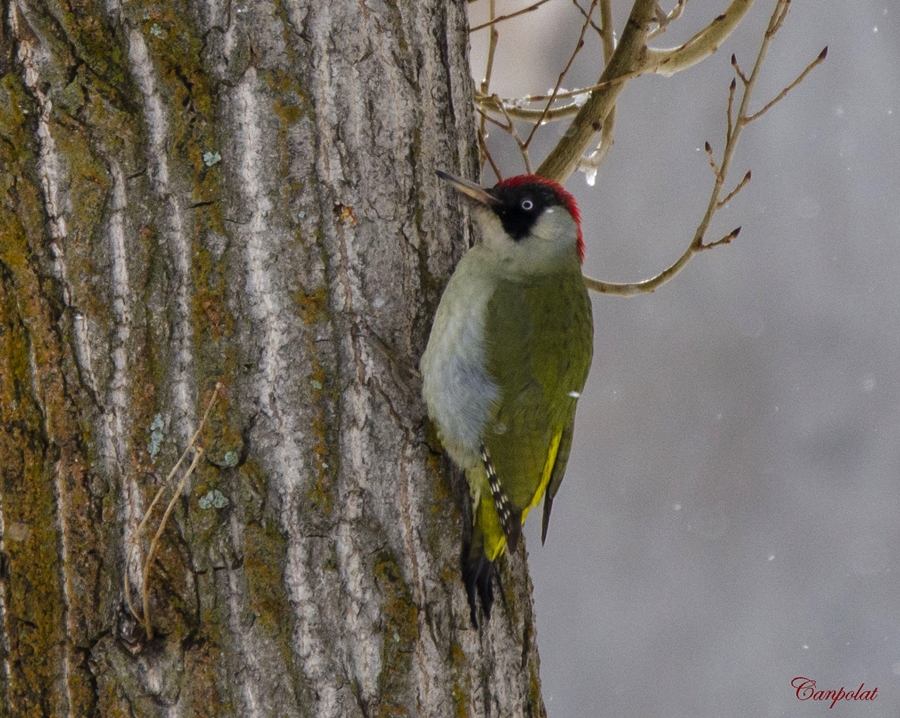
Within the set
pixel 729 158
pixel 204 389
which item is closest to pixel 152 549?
pixel 204 389

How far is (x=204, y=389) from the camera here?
2229 mm

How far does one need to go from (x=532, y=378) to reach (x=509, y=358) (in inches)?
3.6

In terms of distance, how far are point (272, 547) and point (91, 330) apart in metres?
0.62

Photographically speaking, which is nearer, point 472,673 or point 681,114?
point 472,673

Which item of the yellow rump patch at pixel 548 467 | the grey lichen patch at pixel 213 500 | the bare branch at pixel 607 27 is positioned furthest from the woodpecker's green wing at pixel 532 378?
the bare branch at pixel 607 27

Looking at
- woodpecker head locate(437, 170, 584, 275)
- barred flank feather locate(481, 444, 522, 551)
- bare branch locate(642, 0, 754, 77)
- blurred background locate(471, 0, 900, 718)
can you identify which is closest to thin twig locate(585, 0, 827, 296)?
bare branch locate(642, 0, 754, 77)

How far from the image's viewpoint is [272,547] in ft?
7.29

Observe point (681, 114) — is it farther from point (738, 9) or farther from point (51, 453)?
point (51, 453)

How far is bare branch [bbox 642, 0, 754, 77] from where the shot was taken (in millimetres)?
3361

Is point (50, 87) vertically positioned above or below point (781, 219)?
below

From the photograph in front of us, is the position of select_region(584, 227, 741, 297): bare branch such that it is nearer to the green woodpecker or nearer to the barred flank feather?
the green woodpecker

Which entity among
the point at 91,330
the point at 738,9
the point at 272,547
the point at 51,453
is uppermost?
the point at 738,9

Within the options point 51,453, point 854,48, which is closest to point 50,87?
point 51,453

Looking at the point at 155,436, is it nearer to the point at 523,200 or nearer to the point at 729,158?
the point at 523,200
